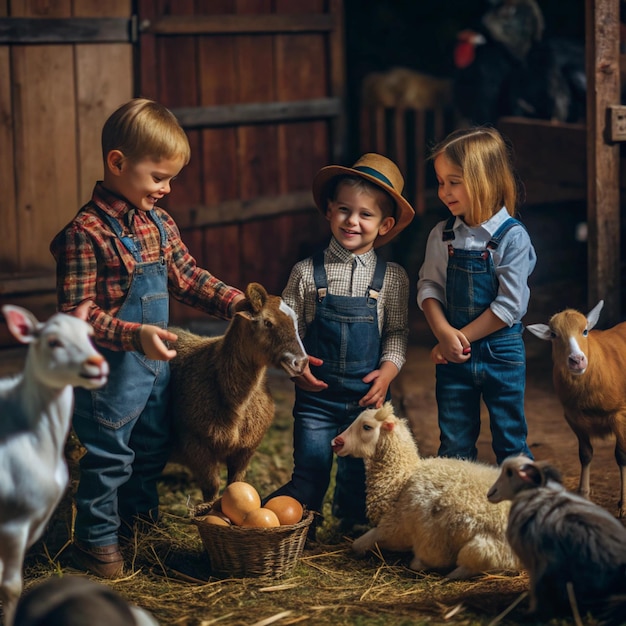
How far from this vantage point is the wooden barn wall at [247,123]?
28.5ft

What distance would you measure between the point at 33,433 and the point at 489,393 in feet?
7.24

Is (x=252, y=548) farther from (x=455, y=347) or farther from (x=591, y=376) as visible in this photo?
(x=591, y=376)

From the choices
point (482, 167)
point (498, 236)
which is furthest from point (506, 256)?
point (482, 167)

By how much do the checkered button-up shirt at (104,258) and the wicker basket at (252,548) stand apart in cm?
91

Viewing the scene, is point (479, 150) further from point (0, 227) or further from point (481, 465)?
point (0, 227)

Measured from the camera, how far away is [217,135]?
9102 mm

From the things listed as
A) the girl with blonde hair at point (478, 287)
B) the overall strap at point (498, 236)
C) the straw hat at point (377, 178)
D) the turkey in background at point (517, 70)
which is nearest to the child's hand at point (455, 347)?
the girl with blonde hair at point (478, 287)

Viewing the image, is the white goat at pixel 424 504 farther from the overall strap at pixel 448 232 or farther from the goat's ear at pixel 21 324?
the goat's ear at pixel 21 324

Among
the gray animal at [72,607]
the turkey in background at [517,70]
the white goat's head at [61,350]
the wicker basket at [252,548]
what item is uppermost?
the turkey in background at [517,70]

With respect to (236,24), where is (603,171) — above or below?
Answer: below

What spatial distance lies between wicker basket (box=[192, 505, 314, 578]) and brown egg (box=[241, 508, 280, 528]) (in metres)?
0.05

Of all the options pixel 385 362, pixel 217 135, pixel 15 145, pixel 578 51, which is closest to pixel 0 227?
pixel 15 145

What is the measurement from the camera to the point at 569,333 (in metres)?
4.98

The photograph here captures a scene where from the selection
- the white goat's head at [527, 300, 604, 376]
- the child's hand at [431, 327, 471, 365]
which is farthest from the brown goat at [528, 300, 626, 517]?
the child's hand at [431, 327, 471, 365]
